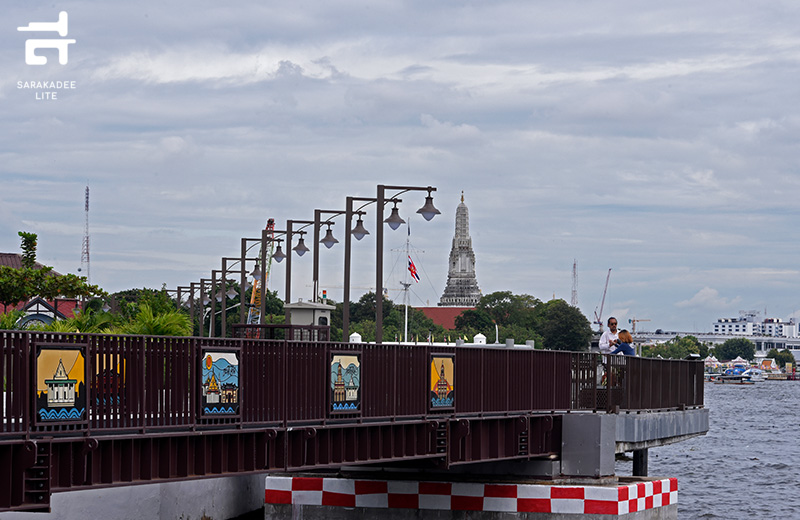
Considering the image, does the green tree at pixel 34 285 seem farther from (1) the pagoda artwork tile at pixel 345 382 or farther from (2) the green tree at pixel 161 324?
(1) the pagoda artwork tile at pixel 345 382

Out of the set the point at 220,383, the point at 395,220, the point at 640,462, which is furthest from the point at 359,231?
the point at 220,383

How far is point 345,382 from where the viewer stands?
20141 millimetres

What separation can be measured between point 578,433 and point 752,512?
572 inches

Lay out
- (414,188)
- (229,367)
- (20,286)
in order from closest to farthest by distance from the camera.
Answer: (229,367)
(414,188)
(20,286)

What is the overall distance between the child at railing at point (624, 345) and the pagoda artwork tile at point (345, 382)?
34.4 feet

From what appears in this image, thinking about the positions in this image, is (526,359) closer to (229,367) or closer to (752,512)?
(229,367)

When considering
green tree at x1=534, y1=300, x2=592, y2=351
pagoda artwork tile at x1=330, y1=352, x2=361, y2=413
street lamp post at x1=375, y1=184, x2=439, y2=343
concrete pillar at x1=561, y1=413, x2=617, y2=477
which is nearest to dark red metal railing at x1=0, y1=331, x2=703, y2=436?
pagoda artwork tile at x1=330, y1=352, x2=361, y2=413

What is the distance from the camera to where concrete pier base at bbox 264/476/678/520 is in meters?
24.8

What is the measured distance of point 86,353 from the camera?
587 inches

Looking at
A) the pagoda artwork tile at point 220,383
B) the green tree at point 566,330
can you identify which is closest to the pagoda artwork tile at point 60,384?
the pagoda artwork tile at point 220,383

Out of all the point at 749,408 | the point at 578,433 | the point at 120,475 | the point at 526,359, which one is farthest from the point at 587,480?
the point at 749,408

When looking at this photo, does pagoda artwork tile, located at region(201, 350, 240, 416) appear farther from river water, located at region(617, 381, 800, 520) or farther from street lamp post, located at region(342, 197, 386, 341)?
river water, located at region(617, 381, 800, 520)

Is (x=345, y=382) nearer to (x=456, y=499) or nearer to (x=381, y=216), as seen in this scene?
(x=456, y=499)

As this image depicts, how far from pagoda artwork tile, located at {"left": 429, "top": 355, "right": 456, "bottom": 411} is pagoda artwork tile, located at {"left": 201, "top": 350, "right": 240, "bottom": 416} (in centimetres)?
574
